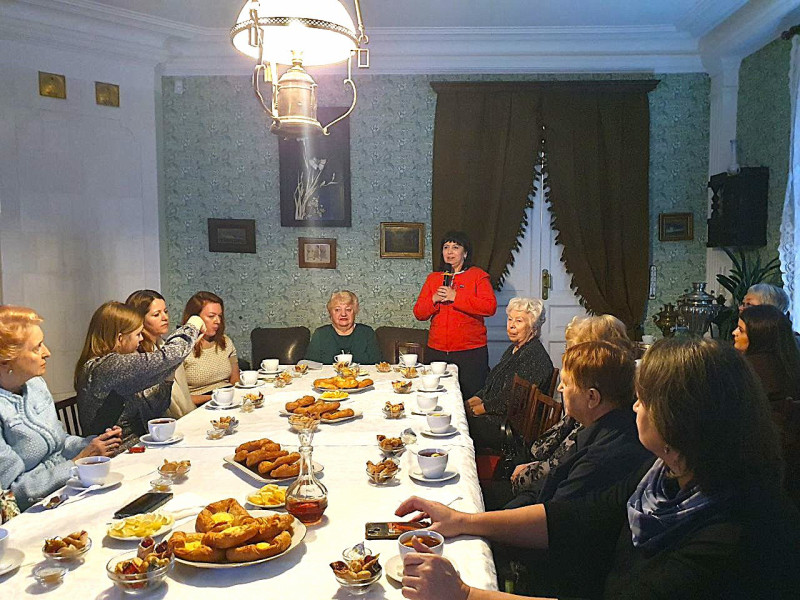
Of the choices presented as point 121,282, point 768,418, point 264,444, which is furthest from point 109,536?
point 121,282

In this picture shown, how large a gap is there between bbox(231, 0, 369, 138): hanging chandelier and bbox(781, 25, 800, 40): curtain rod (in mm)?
3061

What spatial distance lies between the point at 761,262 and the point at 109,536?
454 centimetres

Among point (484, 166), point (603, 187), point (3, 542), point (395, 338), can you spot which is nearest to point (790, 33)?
point (603, 187)

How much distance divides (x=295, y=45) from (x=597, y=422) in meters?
1.47

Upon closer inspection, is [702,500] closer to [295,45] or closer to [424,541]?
[424,541]

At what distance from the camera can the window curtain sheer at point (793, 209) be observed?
3852mm

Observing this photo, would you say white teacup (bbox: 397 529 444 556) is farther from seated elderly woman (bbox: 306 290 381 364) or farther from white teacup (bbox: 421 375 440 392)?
seated elderly woman (bbox: 306 290 381 364)

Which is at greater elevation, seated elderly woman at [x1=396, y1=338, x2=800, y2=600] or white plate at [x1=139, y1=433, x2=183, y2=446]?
seated elderly woman at [x1=396, y1=338, x2=800, y2=600]

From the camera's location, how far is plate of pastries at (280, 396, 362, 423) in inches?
96.8

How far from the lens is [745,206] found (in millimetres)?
4477

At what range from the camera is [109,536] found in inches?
55.8

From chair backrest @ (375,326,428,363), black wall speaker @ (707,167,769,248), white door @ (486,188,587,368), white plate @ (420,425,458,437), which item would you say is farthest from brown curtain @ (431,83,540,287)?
white plate @ (420,425,458,437)

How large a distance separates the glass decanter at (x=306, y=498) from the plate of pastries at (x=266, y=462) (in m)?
0.23

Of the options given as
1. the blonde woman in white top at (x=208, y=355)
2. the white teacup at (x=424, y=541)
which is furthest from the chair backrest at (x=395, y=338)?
the white teacup at (x=424, y=541)
